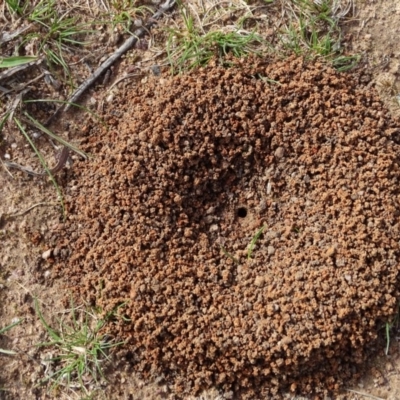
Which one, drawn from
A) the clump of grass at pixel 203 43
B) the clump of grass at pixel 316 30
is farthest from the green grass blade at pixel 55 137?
the clump of grass at pixel 316 30

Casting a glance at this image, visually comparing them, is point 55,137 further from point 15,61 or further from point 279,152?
point 279,152

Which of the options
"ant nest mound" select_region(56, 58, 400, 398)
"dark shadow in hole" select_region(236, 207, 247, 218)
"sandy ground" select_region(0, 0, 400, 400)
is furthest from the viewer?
"dark shadow in hole" select_region(236, 207, 247, 218)

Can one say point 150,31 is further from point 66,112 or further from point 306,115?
point 306,115

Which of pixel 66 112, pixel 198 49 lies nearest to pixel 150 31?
pixel 198 49

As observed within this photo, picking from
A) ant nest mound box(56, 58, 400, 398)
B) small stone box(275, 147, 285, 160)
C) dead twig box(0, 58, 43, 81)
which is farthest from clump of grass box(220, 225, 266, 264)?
dead twig box(0, 58, 43, 81)

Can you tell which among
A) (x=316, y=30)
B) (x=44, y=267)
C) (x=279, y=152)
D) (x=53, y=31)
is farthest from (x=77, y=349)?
(x=316, y=30)

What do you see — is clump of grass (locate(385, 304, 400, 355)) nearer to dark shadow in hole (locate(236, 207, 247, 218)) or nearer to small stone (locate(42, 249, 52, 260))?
dark shadow in hole (locate(236, 207, 247, 218))
